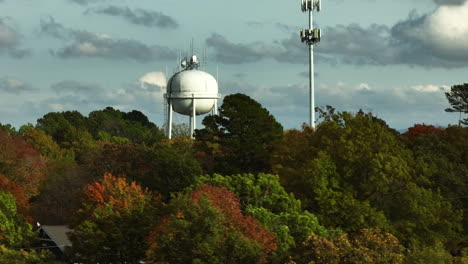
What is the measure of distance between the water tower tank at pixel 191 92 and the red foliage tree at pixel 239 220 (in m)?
68.0

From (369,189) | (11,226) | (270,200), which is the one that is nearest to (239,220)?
(270,200)

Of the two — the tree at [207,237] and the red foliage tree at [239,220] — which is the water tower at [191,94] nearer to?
the red foliage tree at [239,220]

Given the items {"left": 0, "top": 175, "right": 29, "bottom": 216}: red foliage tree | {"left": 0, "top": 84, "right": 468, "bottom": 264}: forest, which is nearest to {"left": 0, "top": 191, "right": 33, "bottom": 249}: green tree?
{"left": 0, "top": 84, "right": 468, "bottom": 264}: forest

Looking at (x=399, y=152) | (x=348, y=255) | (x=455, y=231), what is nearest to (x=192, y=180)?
(x=399, y=152)

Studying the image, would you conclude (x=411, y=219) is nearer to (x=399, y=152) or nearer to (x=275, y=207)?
(x=399, y=152)

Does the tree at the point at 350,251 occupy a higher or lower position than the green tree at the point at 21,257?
higher

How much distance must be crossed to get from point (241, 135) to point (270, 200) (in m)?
22.1

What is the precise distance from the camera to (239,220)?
174ft

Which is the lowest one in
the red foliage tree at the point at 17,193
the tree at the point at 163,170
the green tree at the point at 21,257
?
the green tree at the point at 21,257

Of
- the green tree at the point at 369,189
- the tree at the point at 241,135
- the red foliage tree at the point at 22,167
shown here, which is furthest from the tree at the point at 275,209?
the red foliage tree at the point at 22,167

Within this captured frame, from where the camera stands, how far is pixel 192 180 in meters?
70.8

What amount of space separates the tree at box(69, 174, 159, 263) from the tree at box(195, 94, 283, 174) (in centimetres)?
1681

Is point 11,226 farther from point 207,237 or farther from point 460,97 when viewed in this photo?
point 460,97

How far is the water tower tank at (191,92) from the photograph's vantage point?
124m
